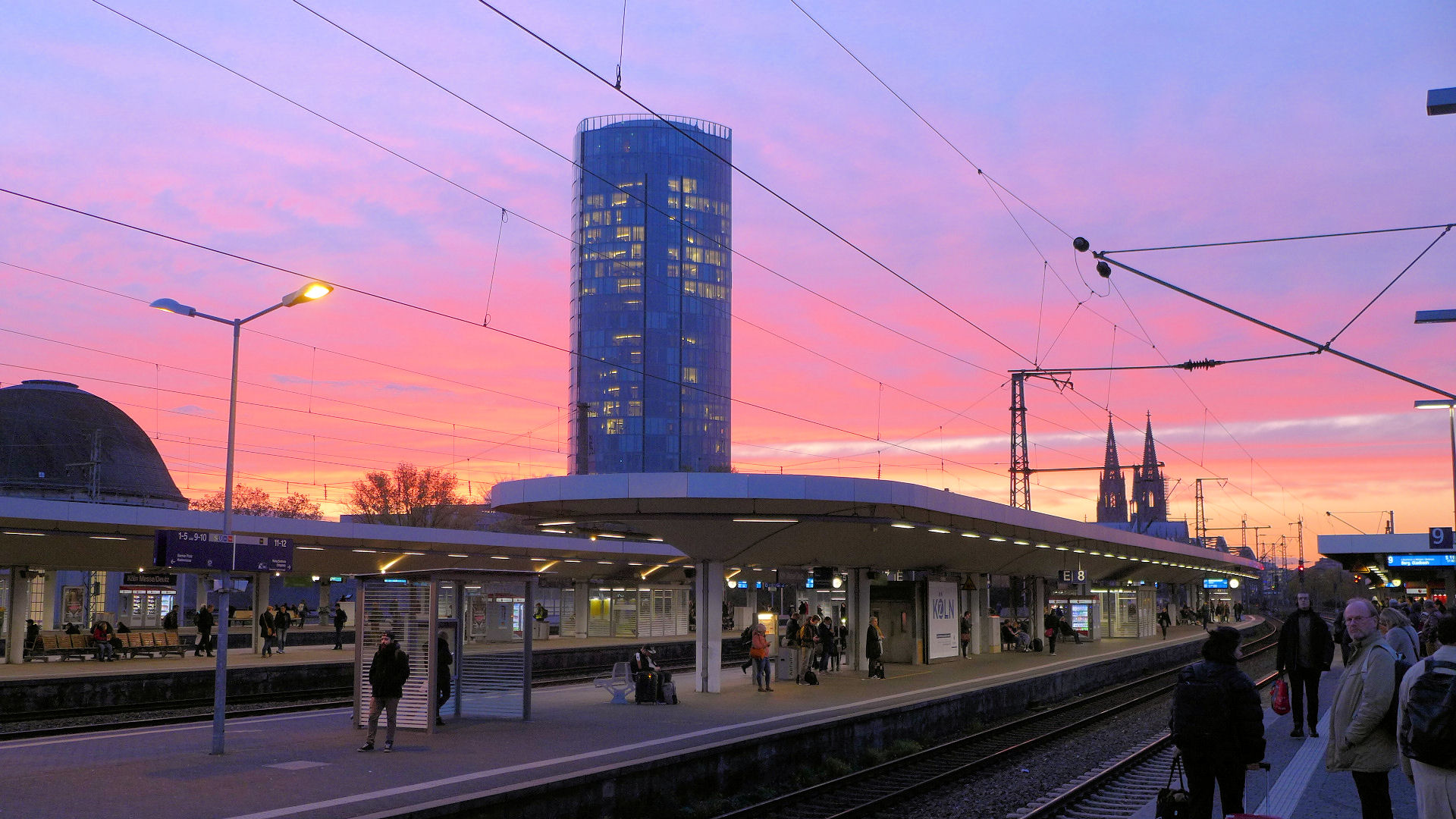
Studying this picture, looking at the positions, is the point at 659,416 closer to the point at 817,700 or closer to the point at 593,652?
the point at 593,652

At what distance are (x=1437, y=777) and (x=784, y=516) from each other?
54.9 ft

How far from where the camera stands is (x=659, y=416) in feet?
509

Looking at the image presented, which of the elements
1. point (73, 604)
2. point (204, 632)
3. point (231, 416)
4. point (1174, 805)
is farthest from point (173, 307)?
point (73, 604)

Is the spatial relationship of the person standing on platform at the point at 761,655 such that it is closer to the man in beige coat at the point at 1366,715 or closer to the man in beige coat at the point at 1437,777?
the man in beige coat at the point at 1366,715

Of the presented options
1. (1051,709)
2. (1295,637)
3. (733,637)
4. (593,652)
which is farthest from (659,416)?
(1295,637)

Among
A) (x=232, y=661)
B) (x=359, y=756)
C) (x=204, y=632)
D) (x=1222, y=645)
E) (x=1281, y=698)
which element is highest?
(x=1222, y=645)

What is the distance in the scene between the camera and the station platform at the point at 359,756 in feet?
36.7

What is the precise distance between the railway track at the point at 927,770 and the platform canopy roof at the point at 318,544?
34.9ft

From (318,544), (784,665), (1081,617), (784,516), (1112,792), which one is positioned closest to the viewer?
(1112,792)

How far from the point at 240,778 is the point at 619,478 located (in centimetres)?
862

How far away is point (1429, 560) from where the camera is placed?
89.5ft

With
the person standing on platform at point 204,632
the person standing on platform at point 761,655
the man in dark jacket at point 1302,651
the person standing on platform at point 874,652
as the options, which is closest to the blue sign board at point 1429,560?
the person standing on platform at point 874,652

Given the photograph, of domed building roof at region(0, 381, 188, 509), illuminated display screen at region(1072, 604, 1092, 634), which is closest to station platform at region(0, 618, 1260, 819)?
illuminated display screen at region(1072, 604, 1092, 634)

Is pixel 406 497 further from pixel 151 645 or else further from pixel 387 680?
pixel 387 680
